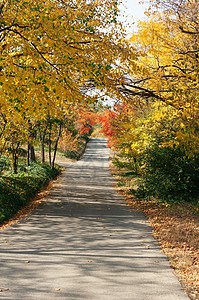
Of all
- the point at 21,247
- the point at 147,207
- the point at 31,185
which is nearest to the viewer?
the point at 21,247

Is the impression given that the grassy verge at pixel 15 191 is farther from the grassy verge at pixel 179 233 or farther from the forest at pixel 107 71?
the grassy verge at pixel 179 233

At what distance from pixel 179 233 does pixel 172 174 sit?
15.7 feet

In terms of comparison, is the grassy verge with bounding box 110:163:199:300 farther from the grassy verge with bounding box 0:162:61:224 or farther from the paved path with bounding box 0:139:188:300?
the grassy verge with bounding box 0:162:61:224

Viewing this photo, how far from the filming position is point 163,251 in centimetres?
621

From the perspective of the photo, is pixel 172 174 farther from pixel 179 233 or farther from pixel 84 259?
pixel 84 259

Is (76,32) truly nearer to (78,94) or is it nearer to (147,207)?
(78,94)

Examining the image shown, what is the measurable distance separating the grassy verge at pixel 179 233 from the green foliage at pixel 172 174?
0.54 m

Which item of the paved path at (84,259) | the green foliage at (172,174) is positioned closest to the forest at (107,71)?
the green foliage at (172,174)

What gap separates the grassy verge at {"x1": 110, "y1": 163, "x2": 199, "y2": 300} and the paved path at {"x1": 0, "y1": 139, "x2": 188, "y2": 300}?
19cm

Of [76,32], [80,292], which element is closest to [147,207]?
[76,32]

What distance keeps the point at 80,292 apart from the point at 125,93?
7202mm

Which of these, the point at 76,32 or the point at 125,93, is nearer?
the point at 76,32

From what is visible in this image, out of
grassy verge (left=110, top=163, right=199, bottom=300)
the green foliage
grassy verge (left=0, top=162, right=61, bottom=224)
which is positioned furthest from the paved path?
the green foliage

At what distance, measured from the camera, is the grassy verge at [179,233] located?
16.3ft
